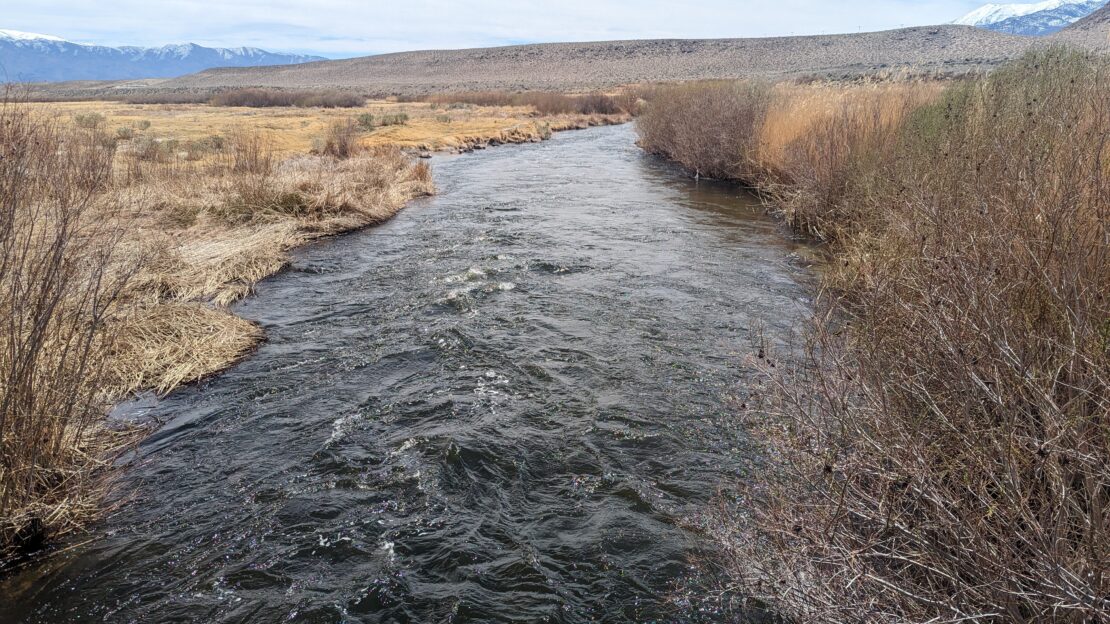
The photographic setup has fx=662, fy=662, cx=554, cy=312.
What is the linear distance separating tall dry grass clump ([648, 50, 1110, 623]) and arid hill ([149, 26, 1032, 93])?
73968 mm

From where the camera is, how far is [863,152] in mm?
10094

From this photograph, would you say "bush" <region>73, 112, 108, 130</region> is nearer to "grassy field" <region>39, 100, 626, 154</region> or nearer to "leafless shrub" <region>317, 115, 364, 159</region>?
"grassy field" <region>39, 100, 626, 154</region>

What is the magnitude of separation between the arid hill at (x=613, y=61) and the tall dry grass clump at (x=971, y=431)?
74.0m

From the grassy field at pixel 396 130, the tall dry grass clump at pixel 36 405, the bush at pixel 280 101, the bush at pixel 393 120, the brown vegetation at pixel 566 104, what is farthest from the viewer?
the bush at pixel 280 101

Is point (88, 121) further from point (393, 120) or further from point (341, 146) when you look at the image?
point (393, 120)

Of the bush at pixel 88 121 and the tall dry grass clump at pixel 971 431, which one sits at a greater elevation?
the bush at pixel 88 121

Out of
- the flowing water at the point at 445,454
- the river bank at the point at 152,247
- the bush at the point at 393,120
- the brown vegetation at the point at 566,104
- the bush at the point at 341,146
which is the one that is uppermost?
the brown vegetation at the point at 566,104

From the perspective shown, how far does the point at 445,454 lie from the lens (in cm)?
500

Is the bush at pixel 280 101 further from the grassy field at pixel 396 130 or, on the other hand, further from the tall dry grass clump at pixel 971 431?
the tall dry grass clump at pixel 971 431

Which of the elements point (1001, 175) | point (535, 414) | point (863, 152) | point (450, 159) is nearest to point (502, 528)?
point (535, 414)

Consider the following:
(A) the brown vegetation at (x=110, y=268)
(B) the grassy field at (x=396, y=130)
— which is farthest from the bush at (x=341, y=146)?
(B) the grassy field at (x=396, y=130)

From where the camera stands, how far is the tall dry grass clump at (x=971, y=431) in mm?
2150

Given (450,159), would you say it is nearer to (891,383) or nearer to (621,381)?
(621,381)

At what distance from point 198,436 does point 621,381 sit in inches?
142
